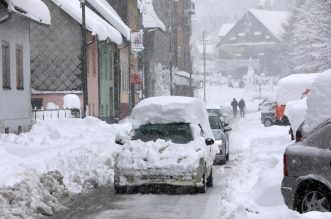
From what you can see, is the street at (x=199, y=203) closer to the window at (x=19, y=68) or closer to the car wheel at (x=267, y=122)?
the window at (x=19, y=68)

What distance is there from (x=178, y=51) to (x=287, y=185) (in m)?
76.3

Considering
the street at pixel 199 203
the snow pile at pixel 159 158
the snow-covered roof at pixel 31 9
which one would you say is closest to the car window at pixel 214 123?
the snow-covered roof at pixel 31 9

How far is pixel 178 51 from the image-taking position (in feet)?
284

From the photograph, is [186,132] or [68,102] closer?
[186,132]

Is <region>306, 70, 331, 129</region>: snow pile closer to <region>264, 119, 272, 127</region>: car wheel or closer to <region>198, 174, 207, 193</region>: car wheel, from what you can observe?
<region>198, 174, 207, 193</region>: car wheel

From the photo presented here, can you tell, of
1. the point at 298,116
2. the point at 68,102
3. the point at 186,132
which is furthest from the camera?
the point at 68,102

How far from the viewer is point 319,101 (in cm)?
1644

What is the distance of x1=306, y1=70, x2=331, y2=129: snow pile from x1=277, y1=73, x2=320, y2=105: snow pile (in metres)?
22.6

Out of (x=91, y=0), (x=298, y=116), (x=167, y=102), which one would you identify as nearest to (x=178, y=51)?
(x=91, y=0)

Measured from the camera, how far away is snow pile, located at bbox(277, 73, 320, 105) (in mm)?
39312

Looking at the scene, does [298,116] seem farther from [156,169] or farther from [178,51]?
[178,51]

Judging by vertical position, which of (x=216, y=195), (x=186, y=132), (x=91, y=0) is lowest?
(x=216, y=195)

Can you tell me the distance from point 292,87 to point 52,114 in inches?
558

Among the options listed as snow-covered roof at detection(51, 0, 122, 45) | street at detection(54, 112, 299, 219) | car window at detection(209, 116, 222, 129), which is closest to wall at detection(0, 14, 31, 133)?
car window at detection(209, 116, 222, 129)
